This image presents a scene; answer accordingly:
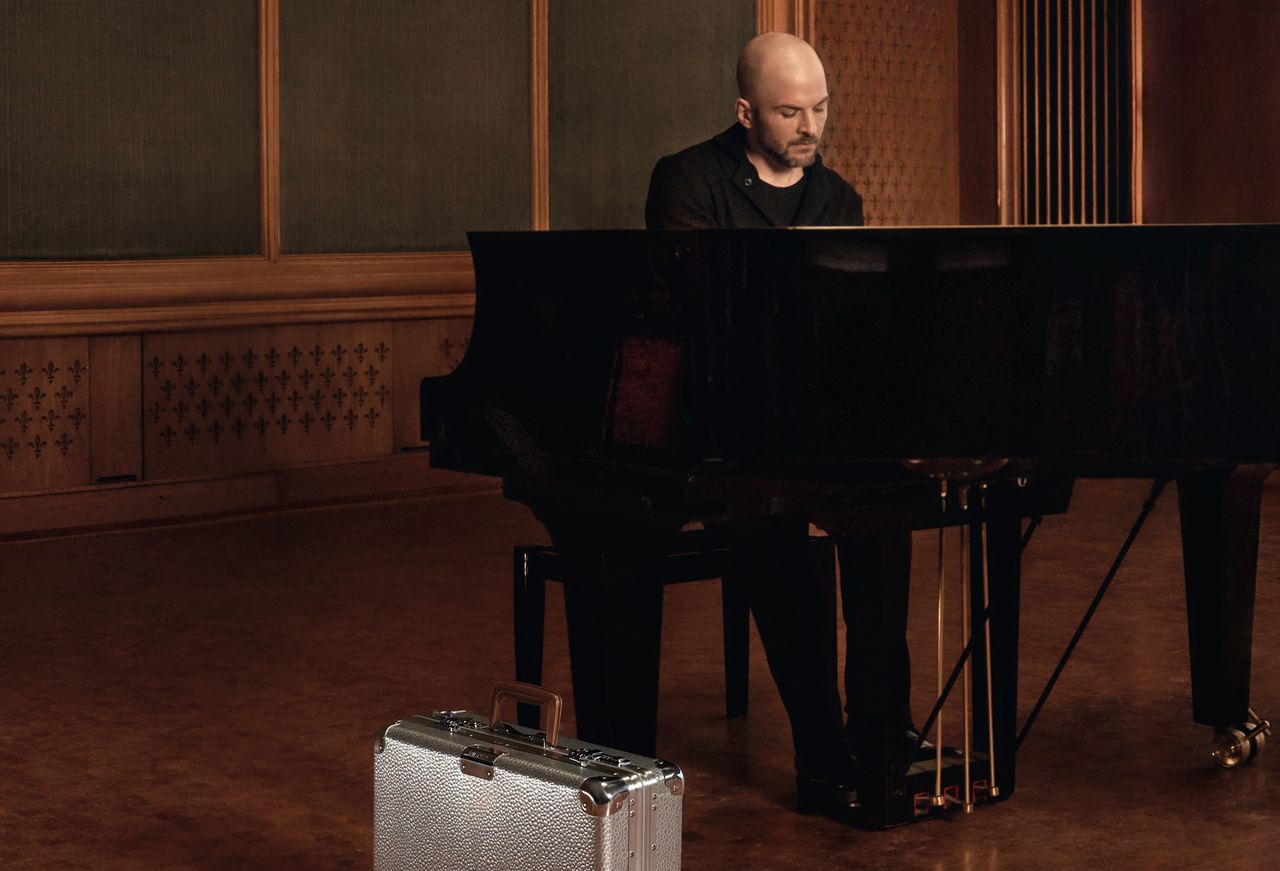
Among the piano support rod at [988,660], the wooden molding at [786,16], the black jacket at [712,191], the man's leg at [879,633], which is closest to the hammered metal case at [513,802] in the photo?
the man's leg at [879,633]

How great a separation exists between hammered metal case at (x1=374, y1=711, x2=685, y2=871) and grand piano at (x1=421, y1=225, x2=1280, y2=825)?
20.4 inches

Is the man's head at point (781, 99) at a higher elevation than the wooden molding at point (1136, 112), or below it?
below

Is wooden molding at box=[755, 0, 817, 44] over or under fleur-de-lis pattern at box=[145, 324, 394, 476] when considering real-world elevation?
over

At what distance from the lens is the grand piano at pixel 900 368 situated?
3.00 m

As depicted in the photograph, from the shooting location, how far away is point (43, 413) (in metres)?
6.53

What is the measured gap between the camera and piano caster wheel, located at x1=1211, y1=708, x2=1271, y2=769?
145 inches

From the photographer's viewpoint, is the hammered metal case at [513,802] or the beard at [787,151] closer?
the hammered metal case at [513,802]

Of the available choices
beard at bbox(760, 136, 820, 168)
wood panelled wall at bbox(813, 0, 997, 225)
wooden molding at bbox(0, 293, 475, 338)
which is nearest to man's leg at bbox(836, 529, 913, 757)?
beard at bbox(760, 136, 820, 168)

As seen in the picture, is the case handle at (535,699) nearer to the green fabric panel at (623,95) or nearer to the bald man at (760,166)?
the bald man at (760,166)

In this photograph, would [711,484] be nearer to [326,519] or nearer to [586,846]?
[586,846]

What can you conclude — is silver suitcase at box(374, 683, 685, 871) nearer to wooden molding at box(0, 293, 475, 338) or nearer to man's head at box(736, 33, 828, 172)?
man's head at box(736, 33, 828, 172)

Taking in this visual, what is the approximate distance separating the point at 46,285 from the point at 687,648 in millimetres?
2857

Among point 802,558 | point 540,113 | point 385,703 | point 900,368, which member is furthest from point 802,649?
point 540,113

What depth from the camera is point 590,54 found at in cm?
786
